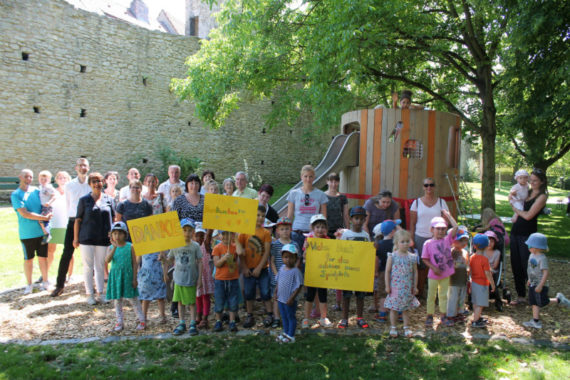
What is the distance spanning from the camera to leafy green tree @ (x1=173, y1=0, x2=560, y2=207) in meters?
7.85

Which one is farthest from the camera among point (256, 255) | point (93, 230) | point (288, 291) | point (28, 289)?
point (28, 289)

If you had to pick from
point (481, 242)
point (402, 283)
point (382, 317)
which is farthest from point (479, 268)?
point (382, 317)

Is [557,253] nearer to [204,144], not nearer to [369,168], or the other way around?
[369,168]

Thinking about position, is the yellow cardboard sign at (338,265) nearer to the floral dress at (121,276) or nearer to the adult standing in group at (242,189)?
the adult standing in group at (242,189)

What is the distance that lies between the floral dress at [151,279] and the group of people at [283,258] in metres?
0.01

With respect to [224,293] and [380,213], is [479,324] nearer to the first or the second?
[380,213]

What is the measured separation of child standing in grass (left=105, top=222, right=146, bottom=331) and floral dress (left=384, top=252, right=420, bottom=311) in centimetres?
261

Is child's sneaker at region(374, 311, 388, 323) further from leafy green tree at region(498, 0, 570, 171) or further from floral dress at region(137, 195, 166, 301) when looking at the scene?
leafy green tree at region(498, 0, 570, 171)

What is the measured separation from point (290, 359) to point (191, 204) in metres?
2.16

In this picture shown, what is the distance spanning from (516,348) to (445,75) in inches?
408

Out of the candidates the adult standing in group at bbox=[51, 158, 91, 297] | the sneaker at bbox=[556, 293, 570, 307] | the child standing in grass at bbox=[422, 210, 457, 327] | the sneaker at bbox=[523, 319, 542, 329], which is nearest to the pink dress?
the adult standing in group at bbox=[51, 158, 91, 297]

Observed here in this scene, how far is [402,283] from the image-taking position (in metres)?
4.09

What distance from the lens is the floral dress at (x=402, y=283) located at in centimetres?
408

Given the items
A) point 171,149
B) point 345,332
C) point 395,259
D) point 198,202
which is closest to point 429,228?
point 395,259
